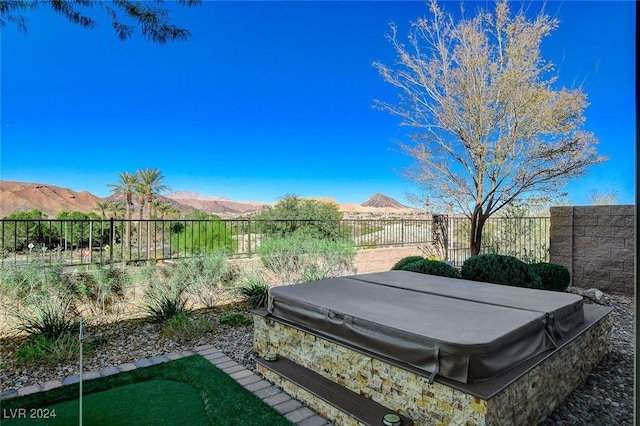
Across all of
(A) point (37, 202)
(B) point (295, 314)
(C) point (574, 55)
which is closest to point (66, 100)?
(A) point (37, 202)

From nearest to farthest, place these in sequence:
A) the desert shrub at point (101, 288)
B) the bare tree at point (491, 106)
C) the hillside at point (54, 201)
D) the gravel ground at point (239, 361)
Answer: the gravel ground at point (239, 361), the desert shrub at point (101, 288), the bare tree at point (491, 106), the hillside at point (54, 201)

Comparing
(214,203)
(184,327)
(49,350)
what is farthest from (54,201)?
(184,327)

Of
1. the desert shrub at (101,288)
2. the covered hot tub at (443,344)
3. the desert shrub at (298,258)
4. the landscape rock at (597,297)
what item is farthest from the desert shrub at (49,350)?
the landscape rock at (597,297)

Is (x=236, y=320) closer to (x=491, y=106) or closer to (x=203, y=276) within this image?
(x=203, y=276)

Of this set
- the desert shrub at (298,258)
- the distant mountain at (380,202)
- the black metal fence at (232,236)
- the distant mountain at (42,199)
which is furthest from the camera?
the distant mountain at (380,202)

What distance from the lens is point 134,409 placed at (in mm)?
2641

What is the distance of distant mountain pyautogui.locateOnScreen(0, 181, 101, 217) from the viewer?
15.2 metres

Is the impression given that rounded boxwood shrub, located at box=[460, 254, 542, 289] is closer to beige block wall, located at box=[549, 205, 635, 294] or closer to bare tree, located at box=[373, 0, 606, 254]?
beige block wall, located at box=[549, 205, 635, 294]

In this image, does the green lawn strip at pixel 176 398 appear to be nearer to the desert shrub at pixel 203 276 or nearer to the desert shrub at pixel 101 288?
the desert shrub at pixel 101 288

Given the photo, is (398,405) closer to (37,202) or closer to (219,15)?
(219,15)

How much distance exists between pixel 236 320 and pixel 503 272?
13.6 ft

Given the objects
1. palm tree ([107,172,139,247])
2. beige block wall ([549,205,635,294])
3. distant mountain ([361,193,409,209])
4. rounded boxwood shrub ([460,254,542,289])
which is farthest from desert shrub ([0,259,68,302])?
distant mountain ([361,193,409,209])

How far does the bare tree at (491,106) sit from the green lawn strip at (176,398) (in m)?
7.54

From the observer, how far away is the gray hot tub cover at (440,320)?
6.93ft
